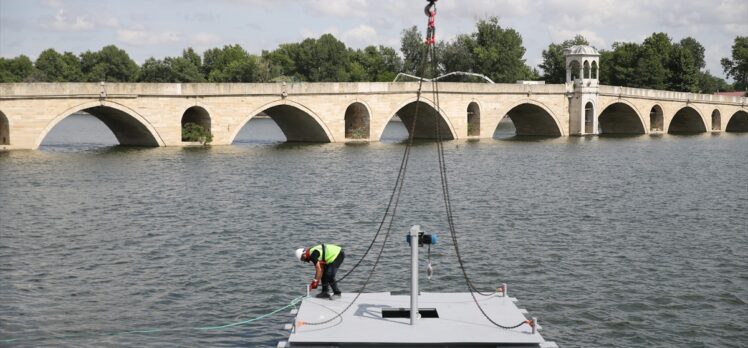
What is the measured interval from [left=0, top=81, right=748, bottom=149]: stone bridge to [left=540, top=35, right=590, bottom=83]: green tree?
103ft

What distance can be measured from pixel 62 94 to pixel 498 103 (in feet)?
122

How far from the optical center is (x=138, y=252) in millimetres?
25406

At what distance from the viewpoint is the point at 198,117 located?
61.4 m

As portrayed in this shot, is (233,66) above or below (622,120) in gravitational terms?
above

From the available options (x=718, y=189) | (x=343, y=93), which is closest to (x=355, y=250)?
(x=718, y=189)

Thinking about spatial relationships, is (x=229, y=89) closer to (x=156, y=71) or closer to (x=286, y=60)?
(x=156, y=71)

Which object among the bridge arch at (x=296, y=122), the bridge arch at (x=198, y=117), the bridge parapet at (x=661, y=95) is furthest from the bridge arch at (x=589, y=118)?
the bridge arch at (x=198, y=117)

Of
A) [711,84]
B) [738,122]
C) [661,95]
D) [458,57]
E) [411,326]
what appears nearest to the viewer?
[411,326]

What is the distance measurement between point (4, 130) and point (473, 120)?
38364mm

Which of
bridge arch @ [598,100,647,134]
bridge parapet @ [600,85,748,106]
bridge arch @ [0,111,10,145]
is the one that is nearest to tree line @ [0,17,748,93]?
bridge parapet @ [600,85,748,106]

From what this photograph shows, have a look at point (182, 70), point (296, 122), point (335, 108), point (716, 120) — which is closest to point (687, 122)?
point (716, 120)

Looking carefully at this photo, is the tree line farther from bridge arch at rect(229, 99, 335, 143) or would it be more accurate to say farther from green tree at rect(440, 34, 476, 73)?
bridge arch at rect(229, 99, 335, 143)

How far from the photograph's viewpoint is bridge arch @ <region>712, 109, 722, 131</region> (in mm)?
98938

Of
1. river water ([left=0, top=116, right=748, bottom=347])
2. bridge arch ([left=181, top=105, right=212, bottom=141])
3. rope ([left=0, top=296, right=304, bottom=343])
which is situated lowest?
rope ([left=0, top=296, right=304, bottom=343])
